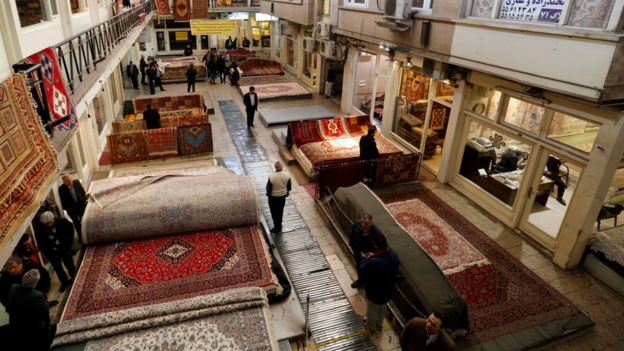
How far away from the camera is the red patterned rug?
556 cm

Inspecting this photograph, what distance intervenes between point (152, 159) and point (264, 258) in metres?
5.96

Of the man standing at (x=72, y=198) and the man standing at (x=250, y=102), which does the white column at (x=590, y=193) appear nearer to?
the man standing at (x=72, y=198)

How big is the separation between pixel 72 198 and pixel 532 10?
880cm

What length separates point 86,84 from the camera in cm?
731

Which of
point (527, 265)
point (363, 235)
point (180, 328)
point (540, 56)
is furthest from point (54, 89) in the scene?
point (527, 265)

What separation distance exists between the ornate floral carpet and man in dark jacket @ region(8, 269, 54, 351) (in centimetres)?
22

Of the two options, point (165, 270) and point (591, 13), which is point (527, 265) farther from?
point (165, 270)

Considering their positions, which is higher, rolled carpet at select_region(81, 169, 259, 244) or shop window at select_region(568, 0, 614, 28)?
shop window at select_region(568, 0, 614, 28)

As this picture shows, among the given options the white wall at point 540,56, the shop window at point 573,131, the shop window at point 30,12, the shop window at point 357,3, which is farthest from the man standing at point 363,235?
the shop window at point 357,3

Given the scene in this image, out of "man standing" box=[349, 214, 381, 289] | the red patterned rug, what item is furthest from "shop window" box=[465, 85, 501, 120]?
the red patterned rug

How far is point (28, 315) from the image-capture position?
173 inches

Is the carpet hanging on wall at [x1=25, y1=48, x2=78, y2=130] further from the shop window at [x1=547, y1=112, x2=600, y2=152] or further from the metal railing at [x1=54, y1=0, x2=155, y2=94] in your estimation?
the shop window at [x1=547, y1=112, x2=600, y2=152]

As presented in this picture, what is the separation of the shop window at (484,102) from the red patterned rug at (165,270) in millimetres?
5950

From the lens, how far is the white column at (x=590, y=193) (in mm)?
6223
